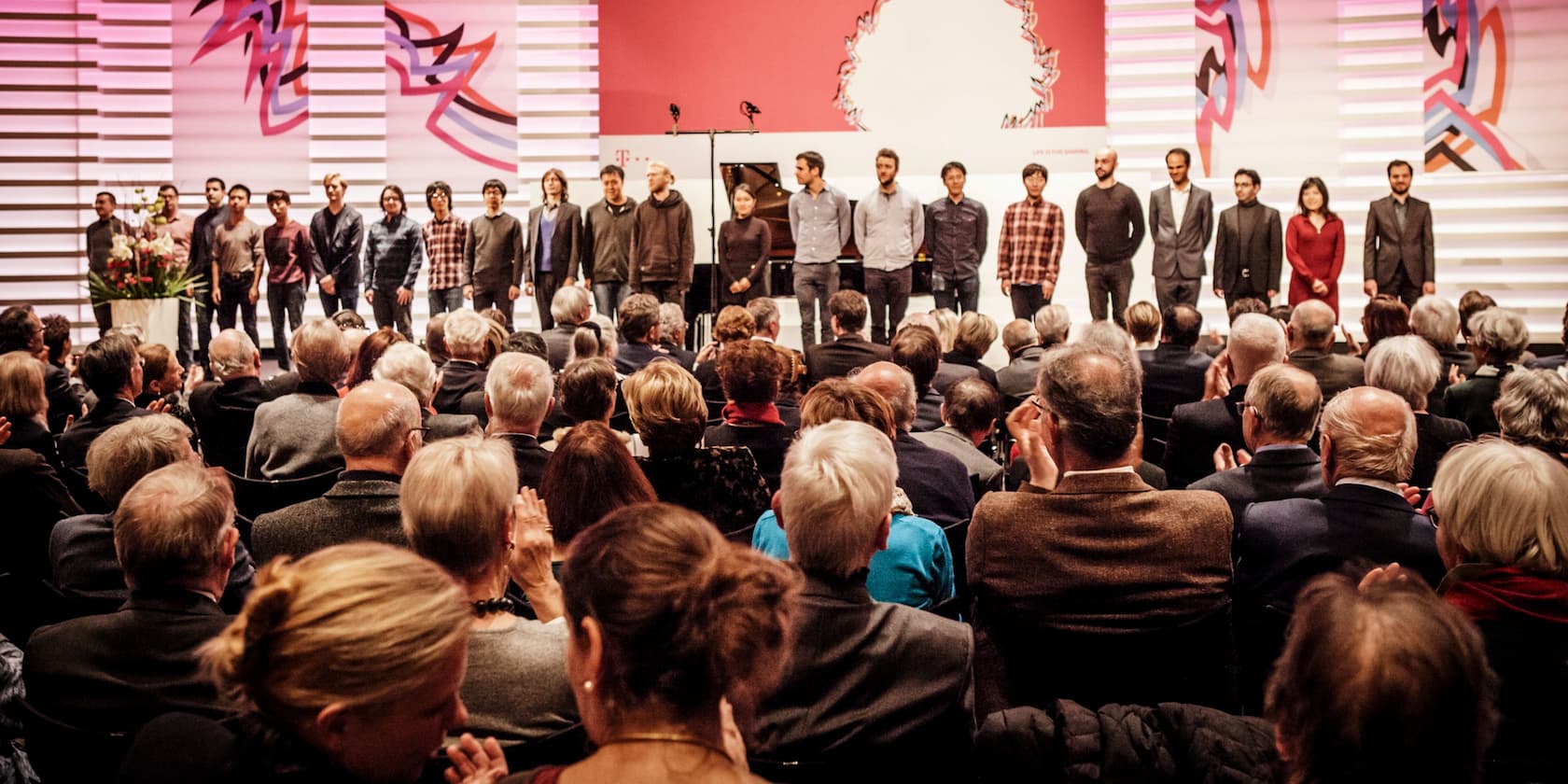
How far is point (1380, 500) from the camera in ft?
8.84

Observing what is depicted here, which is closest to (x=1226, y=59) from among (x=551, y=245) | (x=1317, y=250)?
(x=1317, y=250)

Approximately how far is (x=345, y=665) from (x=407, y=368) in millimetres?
3315

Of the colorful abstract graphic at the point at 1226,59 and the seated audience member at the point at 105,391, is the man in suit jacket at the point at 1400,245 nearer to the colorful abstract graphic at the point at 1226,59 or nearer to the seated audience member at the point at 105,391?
the colorful abstract graphic at the point at 1226,59

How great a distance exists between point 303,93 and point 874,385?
932 centimetres

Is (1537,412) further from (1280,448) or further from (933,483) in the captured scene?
(933,483)

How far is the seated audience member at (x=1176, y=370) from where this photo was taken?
548 cm

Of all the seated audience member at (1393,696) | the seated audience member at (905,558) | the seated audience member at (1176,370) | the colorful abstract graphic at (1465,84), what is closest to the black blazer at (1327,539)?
the seated audience member at (905,558)

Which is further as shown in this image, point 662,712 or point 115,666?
point 115,666

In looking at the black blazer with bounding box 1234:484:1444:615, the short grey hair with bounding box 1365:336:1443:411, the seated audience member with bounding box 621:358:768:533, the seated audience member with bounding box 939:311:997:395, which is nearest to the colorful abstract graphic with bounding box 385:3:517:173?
the seated audience member with bounding box 939:311:997:395

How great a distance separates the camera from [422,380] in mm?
4551

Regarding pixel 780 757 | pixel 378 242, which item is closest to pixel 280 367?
pixel 378 242

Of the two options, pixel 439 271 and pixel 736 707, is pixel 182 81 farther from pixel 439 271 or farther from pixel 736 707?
pixel 736 707

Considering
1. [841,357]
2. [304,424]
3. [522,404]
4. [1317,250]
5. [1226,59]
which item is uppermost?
[1226,59]

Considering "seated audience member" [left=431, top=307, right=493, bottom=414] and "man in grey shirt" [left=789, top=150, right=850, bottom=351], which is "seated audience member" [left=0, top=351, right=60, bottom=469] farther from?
"man in grey shirt" [left=789, top=150, right=850, bottom=351]
